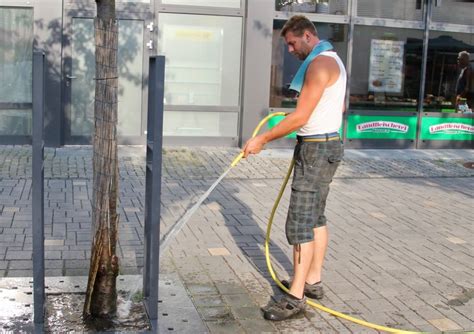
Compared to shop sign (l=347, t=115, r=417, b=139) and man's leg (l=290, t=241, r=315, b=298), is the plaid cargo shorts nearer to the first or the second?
man's leg (l=290, t=241, r=315, b=298)

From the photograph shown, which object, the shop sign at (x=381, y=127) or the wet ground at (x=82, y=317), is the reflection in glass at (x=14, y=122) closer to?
the shop sign at (x=381, y=127)

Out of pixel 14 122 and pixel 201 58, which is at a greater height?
pixel 201 58

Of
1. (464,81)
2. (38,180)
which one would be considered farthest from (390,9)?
(38,180)

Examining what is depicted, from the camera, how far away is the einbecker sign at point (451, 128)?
1302 centimetres

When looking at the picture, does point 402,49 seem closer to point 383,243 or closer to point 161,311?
point 383,243

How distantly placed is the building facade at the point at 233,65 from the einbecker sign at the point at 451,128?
2cm

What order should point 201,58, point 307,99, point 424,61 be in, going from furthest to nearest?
point 424,61, point 201,58, point 307,99

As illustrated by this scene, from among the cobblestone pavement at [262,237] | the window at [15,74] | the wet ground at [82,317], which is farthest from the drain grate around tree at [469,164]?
the wet ground at [82,317]

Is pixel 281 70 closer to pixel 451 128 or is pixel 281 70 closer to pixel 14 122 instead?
pixel 451 128

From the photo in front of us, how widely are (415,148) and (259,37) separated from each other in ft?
12.2

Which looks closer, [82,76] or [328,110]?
[328,110]

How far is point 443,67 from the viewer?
13016 mm

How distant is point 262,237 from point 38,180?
2.95 metres

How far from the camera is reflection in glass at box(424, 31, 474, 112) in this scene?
42.4 ft
